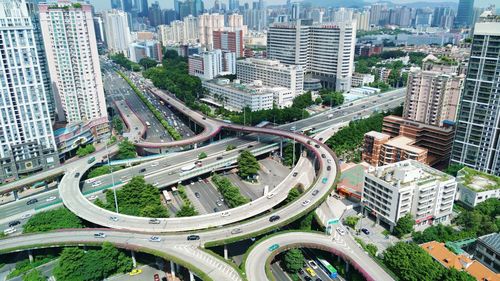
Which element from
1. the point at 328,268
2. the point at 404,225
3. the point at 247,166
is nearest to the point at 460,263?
the point at 404,225

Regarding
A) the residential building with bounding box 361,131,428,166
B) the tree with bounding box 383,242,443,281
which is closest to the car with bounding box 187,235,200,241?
the tree with bounding box 383,242,443,281

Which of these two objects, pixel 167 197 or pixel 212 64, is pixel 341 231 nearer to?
pixel 167 197

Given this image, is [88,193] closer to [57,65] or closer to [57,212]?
[57,212]

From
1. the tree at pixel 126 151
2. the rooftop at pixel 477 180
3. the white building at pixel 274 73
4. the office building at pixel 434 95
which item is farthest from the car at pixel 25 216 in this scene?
the white building at pixel 274 73

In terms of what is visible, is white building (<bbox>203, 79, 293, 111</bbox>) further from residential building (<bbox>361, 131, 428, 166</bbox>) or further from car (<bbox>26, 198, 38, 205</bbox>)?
car (<bbox>26, 198, 38, 205</bbox>)

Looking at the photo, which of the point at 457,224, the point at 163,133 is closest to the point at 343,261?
the point at 457,224
